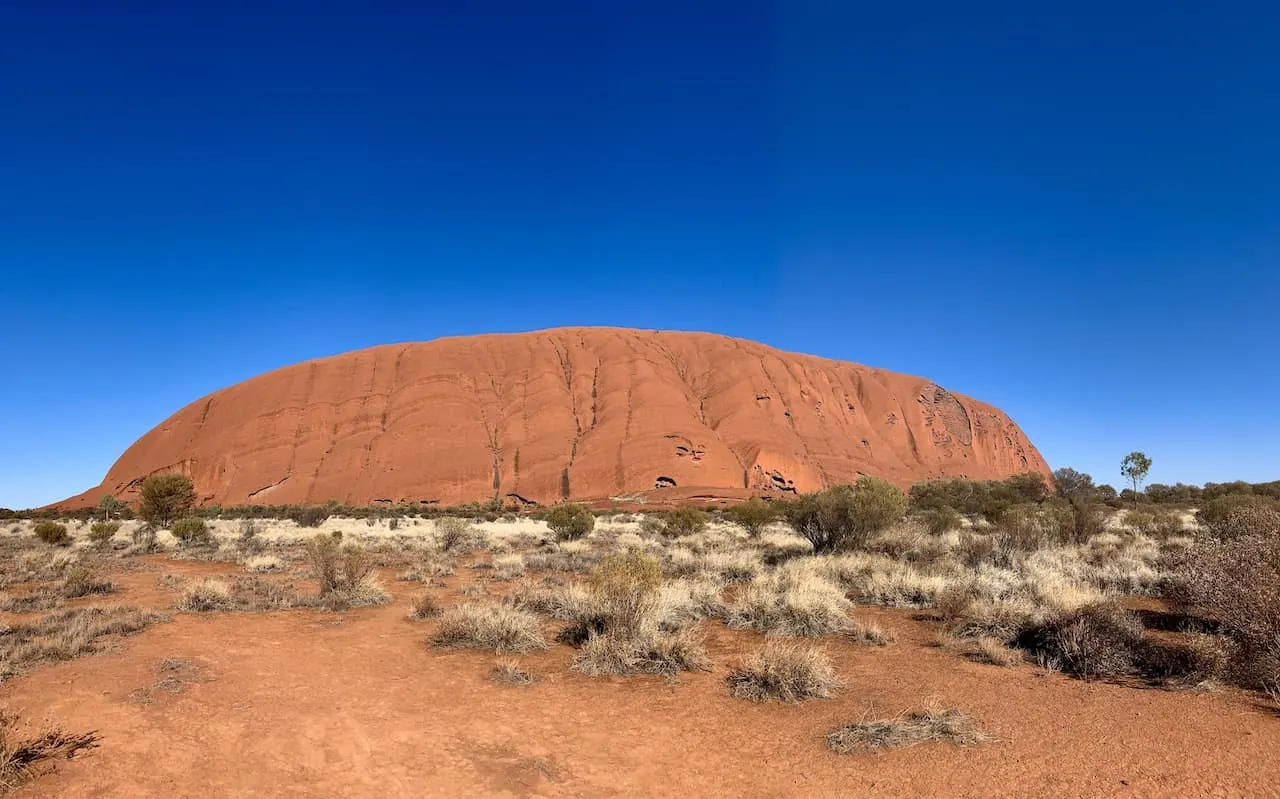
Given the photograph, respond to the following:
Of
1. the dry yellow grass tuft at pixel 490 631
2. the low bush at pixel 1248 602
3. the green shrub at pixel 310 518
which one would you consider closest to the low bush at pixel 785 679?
the dry yellow grass tuft at pixel 490 631

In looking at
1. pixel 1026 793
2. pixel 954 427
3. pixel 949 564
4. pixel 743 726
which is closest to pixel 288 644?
pixel 743 726

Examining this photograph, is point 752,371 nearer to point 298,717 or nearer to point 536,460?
point 536,460

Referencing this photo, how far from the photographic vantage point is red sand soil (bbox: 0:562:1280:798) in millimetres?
4664

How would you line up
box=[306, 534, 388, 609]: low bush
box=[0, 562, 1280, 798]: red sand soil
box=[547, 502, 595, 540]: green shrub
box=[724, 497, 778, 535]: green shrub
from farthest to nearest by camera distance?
box=[724, 497, 778, 535]: green shrub
box=[547, 502, 595, 540]: green shrub
box=[306, 534, 388, 609]: low bush
box=[0, 562, 1280, 798]: red sand soil

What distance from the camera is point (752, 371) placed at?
258ft

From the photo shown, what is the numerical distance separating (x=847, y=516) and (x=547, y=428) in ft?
182

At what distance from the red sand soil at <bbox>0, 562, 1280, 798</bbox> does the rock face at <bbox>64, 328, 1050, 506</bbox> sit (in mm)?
49154

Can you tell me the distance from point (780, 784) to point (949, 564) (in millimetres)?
10835

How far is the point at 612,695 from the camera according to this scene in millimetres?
6891

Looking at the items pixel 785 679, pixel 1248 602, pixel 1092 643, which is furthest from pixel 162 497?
pixel 1248 602

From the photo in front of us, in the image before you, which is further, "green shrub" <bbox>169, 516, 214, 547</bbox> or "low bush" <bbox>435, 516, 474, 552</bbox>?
"green shrub" <bbox>169, 516, 214, 547</bbox>

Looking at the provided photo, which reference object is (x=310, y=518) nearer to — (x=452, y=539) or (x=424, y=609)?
(x=452, y=539)

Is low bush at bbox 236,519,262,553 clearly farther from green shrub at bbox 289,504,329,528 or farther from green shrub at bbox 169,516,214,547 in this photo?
green shrub at bbox 289,504,329,528

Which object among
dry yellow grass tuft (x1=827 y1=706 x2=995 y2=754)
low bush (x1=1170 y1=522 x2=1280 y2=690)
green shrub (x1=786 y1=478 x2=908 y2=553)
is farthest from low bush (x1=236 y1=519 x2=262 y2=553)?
low bush (x1=1170 y1=522 x2=1280 y2=690)
